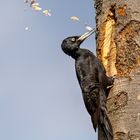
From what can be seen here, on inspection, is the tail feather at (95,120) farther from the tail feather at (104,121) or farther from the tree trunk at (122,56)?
the tree trunk at (122,56)

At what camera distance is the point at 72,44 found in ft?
19.9

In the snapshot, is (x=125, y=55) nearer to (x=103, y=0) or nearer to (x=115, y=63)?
(x=115, y=63)

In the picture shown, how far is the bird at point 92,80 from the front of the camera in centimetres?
461

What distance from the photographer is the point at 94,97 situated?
4.96 m

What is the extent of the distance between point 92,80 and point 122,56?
2.05 ft

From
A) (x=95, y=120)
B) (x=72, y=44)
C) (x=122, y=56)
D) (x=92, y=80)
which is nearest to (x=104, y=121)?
(x=95, y=120)

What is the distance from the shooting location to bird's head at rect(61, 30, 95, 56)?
5.98 metres

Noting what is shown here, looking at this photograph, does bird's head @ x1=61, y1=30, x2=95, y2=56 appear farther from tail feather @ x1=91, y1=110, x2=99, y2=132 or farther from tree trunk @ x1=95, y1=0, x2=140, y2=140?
tail feather @ x1=91, y1=110, x2=99, y2=132

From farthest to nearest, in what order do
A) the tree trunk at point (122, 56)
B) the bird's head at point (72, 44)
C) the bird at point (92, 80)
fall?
the bird's head at point (72, 44) → the bird at point (92, 80) → the tree trunk at point (122, 56)

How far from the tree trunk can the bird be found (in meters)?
0.07

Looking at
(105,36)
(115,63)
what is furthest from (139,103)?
(105,36)

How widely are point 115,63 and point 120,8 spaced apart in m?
0.57

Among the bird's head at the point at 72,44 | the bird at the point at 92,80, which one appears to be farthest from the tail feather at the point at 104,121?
the bird's head at the point at 72,44

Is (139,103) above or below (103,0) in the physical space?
below
